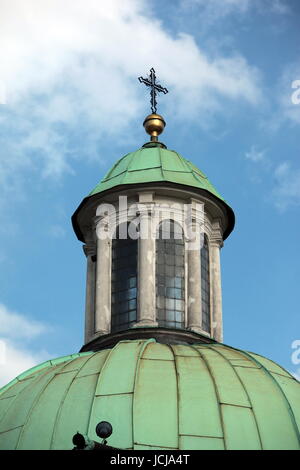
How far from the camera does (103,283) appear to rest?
31.6m

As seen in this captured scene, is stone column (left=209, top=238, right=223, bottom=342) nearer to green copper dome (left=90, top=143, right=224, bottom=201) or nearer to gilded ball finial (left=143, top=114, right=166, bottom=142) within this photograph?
green copper dome (left=90, top=143, right=224, bottom=201)

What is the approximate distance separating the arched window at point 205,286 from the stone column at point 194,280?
1.84 feet

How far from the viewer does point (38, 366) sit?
93.0ft

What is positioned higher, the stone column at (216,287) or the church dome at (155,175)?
the church dome at (155,175)

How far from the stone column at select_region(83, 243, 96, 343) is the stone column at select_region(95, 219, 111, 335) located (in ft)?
2.40

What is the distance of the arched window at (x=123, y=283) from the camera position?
30.9 meters

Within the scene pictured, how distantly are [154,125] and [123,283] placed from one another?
5.85m

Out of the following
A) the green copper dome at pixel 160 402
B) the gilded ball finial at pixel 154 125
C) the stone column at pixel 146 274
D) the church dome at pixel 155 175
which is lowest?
the green copper dome at pixel 160 402

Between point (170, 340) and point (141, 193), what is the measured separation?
482 cm

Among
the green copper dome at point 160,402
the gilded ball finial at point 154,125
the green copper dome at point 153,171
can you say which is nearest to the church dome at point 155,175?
the green copper dome at point 153,171

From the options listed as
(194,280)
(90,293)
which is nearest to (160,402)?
(194,280)

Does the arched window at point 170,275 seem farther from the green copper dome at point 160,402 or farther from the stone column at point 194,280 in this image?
the green copper dome at point 160,402
